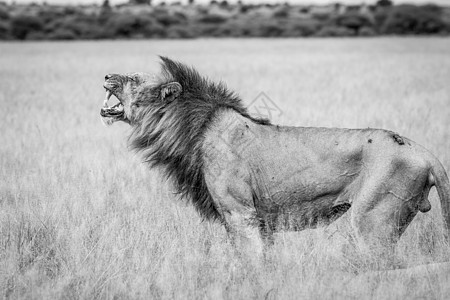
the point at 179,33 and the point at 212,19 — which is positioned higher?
the point at 212,19

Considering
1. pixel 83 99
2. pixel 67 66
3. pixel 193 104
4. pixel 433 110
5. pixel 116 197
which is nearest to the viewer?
pixel 193 104

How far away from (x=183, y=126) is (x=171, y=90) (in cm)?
35

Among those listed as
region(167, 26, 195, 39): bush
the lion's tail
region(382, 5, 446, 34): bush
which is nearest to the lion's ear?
the lion's tail

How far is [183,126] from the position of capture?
5094 millimetres

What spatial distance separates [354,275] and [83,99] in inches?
490

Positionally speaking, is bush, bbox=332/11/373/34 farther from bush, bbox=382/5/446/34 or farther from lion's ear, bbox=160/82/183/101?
lion's ear, bbox=160/82/183/101

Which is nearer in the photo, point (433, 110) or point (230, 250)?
point (230, 250)

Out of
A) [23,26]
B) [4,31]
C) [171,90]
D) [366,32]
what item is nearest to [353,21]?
[366,32]

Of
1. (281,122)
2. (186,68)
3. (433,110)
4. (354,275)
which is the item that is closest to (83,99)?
(281,122)

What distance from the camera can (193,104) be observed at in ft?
17.0

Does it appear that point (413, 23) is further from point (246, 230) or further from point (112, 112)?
point (246, 230)

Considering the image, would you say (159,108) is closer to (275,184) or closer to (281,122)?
(275,184)

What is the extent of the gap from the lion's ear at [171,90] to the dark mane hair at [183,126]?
0.16 feet

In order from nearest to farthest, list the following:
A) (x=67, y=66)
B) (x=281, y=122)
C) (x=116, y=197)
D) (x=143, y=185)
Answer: (x=116, y=197)
(x=143, y=185)
(x=281, y=122)
(x=67, y=66)
